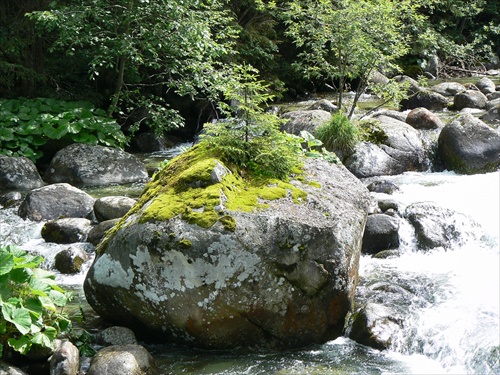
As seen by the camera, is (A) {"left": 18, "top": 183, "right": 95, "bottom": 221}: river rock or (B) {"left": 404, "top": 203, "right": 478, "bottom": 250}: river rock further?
(A) {"left": 18, "top": 183, "right": 95, "bottom": 221}: river rock

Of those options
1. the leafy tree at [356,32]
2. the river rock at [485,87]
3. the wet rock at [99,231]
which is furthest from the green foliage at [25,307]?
the river rock at [485,87]

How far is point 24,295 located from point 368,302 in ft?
9.82

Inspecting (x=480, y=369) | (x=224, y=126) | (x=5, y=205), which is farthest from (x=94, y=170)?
(x=480, y=369)

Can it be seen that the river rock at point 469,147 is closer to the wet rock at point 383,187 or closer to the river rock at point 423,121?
the river rock at point 423,121

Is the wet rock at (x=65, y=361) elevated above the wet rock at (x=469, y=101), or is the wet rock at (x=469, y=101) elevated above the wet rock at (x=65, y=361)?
the wet rock at (x=469, y=101)

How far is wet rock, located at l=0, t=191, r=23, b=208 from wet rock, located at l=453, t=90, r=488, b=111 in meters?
10.3

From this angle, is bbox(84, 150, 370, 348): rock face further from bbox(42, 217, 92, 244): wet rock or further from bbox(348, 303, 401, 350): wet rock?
bbox(42, 217, 92, 244): wet rock

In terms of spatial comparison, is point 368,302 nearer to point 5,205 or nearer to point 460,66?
point 5,205

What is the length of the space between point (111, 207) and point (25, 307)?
12.8 feet

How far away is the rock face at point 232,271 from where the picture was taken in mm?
5055

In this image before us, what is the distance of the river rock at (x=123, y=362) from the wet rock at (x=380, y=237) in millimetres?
3649

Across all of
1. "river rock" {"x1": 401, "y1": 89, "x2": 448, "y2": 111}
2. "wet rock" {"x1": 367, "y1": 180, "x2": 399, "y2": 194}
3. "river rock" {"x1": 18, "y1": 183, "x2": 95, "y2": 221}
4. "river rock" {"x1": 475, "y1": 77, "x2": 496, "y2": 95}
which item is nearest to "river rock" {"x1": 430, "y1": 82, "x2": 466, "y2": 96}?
"river rock" {"x1": 475, "y1": 77, "x2": 496, "y2": 95}

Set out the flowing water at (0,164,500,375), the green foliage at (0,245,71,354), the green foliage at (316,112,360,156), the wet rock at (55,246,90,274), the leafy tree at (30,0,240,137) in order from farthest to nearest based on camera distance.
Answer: the leafy tree at (30,0,240,137)
the green foliage at (316,112,360,156)
the wet rock at (55,246,90,274)
the flowing water at (0,164,500,375)
the green foliage at (0,245,71,354)

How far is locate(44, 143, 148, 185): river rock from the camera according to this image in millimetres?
10781
